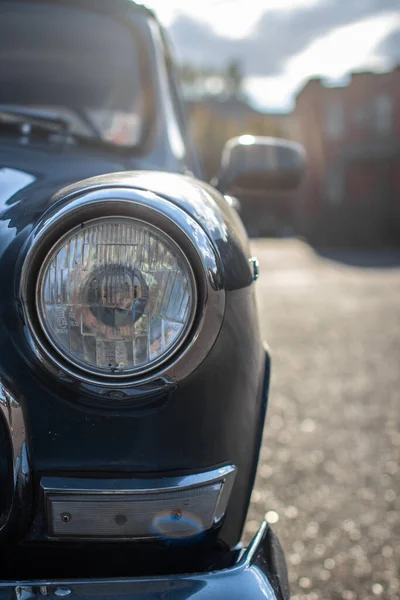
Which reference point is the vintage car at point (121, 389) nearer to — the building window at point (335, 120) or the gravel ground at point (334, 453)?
the gravel ground at point (334, 453)

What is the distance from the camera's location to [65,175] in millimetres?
1436

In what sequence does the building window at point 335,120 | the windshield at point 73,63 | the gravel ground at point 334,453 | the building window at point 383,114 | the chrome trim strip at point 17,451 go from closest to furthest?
Result: the chrome trim strip at point 17,451 < the windshield at point 73,63 < the gravel ground at point 334,453 < the building window at point 383,114 < the building window at point 335,120

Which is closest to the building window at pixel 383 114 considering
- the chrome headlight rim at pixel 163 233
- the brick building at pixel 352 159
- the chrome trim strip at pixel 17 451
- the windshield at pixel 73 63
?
the brick building at pixel 352 159

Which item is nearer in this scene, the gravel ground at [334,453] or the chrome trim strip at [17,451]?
the chrome trim strip at [17,451]

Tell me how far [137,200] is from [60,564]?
25.9 inches

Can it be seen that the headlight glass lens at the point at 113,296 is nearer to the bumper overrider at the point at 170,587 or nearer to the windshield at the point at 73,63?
the bumper overrider at the point at 170,587

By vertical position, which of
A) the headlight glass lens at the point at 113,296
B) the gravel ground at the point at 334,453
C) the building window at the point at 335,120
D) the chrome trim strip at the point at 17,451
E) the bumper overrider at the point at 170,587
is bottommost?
the gravel ground at the point at 334,453

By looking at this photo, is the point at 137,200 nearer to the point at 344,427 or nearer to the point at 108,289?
the point at 108,289

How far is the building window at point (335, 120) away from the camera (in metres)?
26.2

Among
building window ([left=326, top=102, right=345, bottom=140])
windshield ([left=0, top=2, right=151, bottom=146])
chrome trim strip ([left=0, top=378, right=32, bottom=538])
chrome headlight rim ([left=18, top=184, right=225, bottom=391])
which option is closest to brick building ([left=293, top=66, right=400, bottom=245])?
building window ([left=326, top=102, right=345, bottom=140])

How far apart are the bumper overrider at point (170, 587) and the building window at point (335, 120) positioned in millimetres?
26704

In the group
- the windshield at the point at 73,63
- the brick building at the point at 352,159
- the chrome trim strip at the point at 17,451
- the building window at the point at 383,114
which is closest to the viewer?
the chrome trim strip at the point at 17,451

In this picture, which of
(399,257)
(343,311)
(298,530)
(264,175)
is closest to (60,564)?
(264,175)

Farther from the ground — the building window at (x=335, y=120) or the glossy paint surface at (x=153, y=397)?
the building window at (x=335, y=120)
